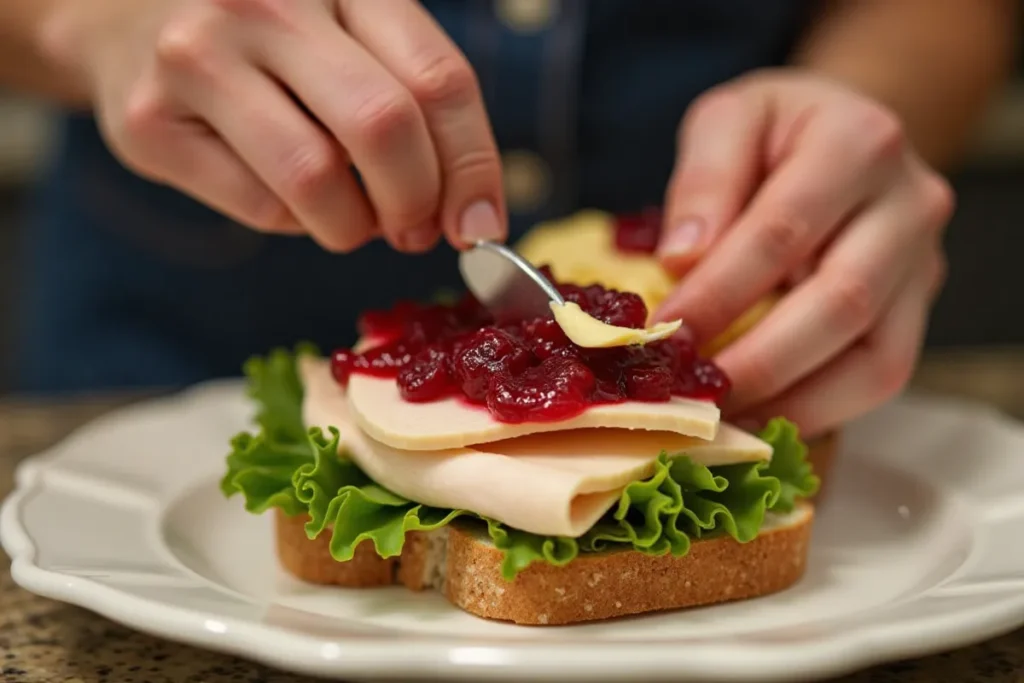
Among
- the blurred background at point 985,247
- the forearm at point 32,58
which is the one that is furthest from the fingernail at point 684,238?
the blurred background at point 985,247

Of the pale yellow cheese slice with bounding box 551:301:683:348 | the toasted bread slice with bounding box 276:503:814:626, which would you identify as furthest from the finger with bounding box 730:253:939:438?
the pale yellow cheese slice with bounding box 551:301:683:348

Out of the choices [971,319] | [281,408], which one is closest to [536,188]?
[281,408]

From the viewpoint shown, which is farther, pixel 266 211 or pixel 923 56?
pixel 923 56

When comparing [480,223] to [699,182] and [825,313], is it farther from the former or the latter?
[825,313]

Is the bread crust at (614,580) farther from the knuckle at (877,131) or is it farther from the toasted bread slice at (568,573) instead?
the knuckle at (877,131)

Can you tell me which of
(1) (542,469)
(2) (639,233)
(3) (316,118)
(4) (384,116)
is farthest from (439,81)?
(2) (639,233)

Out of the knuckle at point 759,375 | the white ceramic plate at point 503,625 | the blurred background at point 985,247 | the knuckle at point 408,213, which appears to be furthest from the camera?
the blurred background at point 985,247
